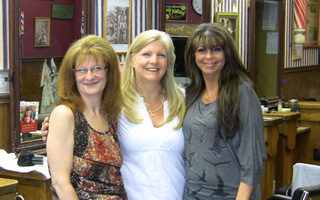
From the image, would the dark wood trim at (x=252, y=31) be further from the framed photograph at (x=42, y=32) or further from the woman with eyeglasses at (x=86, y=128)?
the woman with eyeglasses at (x=86, y=128)

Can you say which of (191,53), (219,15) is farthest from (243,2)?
(191,53)

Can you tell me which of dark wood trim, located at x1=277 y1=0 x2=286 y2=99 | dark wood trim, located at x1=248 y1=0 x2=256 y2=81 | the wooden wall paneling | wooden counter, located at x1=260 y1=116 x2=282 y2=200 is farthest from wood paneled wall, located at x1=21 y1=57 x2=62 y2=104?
dark wood trim, located at x1=277 y1=0 x2=286 y2=99

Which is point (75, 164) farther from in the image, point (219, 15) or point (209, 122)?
point (219, 15)

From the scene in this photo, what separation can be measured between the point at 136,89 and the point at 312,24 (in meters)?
6.51

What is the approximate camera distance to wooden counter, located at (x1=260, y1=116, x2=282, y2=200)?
16.0ft

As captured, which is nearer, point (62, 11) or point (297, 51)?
point (62, 11)

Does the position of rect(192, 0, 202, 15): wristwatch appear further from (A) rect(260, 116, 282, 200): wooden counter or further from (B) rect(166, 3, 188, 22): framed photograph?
(A) rect(260, 116, 282, 200): wooden counter

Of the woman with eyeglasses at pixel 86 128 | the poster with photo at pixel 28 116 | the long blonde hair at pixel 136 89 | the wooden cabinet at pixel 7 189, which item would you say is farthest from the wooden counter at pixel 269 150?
the woman with eyeglasses at pixel 86 128

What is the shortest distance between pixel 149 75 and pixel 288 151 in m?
3.84

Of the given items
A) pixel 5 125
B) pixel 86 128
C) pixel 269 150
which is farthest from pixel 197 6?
pixel 86 128

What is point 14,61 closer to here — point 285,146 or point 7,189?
point 7,189

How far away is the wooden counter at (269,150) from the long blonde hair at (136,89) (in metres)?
2.58

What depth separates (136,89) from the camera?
2.46 m

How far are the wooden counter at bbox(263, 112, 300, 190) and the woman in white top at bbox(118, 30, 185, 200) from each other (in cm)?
320
